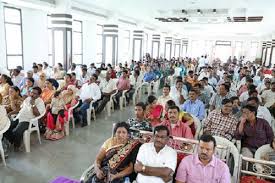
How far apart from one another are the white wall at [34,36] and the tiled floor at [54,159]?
14.6ft

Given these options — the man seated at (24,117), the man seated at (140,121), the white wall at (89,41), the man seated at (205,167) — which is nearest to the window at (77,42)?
the white wall at (89,41)

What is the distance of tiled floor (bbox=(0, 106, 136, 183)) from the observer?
3254mm

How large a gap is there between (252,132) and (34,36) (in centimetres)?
746

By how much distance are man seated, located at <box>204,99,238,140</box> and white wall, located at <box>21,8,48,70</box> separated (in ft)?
22.2

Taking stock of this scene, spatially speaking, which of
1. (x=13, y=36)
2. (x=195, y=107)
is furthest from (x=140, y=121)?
(x=13, y=36)

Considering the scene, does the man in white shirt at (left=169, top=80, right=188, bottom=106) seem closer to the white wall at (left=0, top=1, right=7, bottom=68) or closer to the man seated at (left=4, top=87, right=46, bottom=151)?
the man seated at (left=4, top=87, right=46, bottom=151)

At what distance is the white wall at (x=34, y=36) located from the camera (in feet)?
26.3

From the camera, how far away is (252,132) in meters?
3.17

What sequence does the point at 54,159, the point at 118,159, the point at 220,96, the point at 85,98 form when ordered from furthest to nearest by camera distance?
the point at 85,98 < the point at 220,96 < the point at 54,159 < the point at 118,159

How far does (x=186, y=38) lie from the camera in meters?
26.3

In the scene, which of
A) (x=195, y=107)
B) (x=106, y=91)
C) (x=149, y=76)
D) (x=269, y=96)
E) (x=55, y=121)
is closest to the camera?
(x=195, y=107)

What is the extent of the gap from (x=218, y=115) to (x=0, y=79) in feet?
14.2

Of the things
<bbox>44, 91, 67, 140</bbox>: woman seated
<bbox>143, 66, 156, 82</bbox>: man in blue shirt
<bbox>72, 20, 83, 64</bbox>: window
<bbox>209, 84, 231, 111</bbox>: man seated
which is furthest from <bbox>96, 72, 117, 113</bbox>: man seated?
<bbox>72, 20, 83, 64</bbox>: window

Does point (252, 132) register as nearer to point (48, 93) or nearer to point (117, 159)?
point (117, 159)
